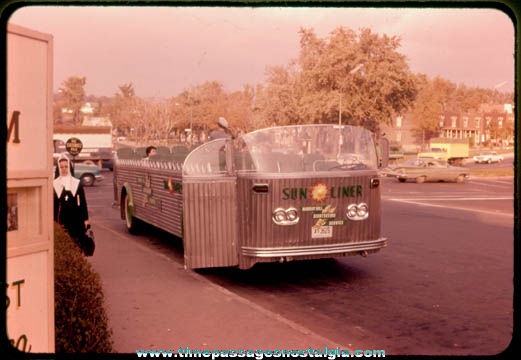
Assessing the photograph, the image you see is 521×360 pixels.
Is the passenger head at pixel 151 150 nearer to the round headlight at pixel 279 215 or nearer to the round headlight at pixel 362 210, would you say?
the round headlight at pixel 279 215

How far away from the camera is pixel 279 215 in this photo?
22.9ft

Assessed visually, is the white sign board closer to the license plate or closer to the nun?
the nun

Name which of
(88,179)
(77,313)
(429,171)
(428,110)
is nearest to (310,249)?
(77,313)

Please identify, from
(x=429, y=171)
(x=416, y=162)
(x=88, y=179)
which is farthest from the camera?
(x=416, y=162)

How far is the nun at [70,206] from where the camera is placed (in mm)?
6992

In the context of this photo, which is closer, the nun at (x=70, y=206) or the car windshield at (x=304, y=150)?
the nun at (x=70, y=206)

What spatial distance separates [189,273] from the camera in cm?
787

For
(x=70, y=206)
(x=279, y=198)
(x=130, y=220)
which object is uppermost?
(x=279, y=198)

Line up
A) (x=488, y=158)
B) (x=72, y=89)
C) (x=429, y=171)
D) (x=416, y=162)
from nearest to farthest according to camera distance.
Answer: (x=72, y=89) → (x=429, y=171) → (x=416, y=162) → (x=488, y=158)

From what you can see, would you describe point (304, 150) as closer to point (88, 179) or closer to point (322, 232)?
point (322, 232)

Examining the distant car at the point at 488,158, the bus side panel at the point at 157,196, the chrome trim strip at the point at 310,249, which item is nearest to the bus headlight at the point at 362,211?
the chrome trim strip at the point at 310,249

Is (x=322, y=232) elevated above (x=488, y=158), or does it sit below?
below

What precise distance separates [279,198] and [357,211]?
117 cm

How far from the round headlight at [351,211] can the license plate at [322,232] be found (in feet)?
1.05
